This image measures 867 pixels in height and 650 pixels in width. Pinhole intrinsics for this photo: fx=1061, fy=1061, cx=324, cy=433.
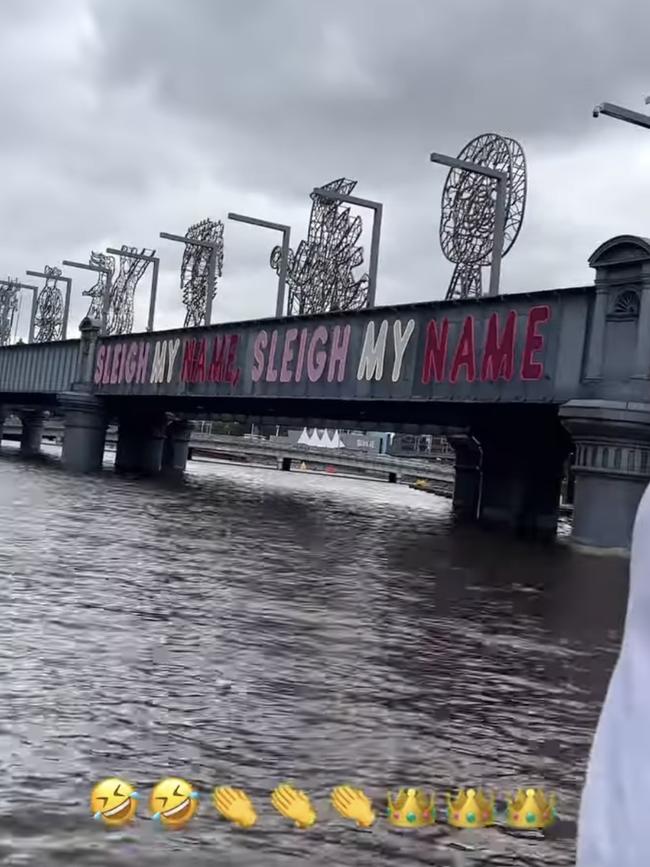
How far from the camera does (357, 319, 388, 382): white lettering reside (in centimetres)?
3659

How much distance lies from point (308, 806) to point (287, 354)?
36.1 m

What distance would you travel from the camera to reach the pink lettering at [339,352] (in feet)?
127

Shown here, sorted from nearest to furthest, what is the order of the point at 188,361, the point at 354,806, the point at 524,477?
the point at 354,806, the point at 524,477, the point at 188,361

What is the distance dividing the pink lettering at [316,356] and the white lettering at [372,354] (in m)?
2.37

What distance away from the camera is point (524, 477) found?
44969 mm

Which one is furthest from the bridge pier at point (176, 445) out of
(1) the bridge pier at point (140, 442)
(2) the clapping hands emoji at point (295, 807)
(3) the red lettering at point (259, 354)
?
(2) the clapping hands emoji at point (295, 807)

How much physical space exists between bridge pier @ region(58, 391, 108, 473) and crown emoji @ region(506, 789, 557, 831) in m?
52.8

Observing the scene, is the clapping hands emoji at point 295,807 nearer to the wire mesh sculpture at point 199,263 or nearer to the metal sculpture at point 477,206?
the metal sculpture at point 477,206

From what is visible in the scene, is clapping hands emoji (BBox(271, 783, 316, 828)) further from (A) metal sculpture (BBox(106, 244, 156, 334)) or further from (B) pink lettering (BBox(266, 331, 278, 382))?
(A) metal sculpture (BBox(106, 244, 156, 334))

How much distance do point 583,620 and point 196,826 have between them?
1102 cm

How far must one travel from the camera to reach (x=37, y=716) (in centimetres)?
822

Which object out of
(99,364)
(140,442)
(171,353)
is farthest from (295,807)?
(140,442)

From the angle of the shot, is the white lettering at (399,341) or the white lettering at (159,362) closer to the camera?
the white lettering at (399,341)

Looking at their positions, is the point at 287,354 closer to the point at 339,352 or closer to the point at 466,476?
the point at 339,352
